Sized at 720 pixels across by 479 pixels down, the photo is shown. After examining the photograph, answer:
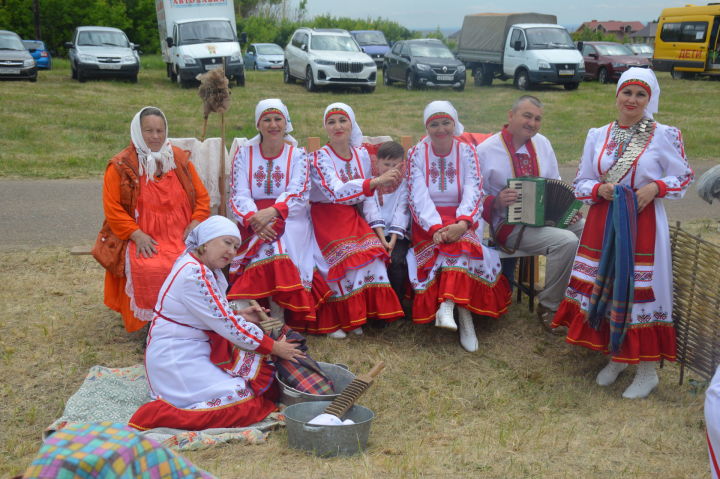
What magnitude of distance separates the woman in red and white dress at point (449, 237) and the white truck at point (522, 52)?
665 inches

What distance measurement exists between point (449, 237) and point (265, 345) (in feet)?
5.58

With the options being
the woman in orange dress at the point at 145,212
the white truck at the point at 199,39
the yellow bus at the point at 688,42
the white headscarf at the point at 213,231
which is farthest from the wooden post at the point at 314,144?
the yellow bus at the point at 688,42

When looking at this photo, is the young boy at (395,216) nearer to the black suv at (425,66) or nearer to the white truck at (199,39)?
the white truck at (199,39)

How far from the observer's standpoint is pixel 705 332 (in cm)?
461

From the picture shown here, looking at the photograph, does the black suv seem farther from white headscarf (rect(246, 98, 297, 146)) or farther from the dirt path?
white headscarf (rect(246, 98, 297, 146))

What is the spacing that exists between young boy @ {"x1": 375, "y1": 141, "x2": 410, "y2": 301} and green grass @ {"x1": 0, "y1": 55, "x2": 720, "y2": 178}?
6.19 metres

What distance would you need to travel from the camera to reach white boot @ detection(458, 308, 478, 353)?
5445mm

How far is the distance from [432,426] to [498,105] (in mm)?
15591

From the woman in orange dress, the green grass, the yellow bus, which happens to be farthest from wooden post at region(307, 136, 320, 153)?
the yellow bus

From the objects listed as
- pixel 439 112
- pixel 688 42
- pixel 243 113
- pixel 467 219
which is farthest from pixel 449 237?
pixel 688 42

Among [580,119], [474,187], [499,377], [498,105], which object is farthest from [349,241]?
[498,105]

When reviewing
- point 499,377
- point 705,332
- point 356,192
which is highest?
point 356,192

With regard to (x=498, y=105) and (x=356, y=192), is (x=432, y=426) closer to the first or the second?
(x=356, y=192)

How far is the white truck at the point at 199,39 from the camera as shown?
20.8 meters
